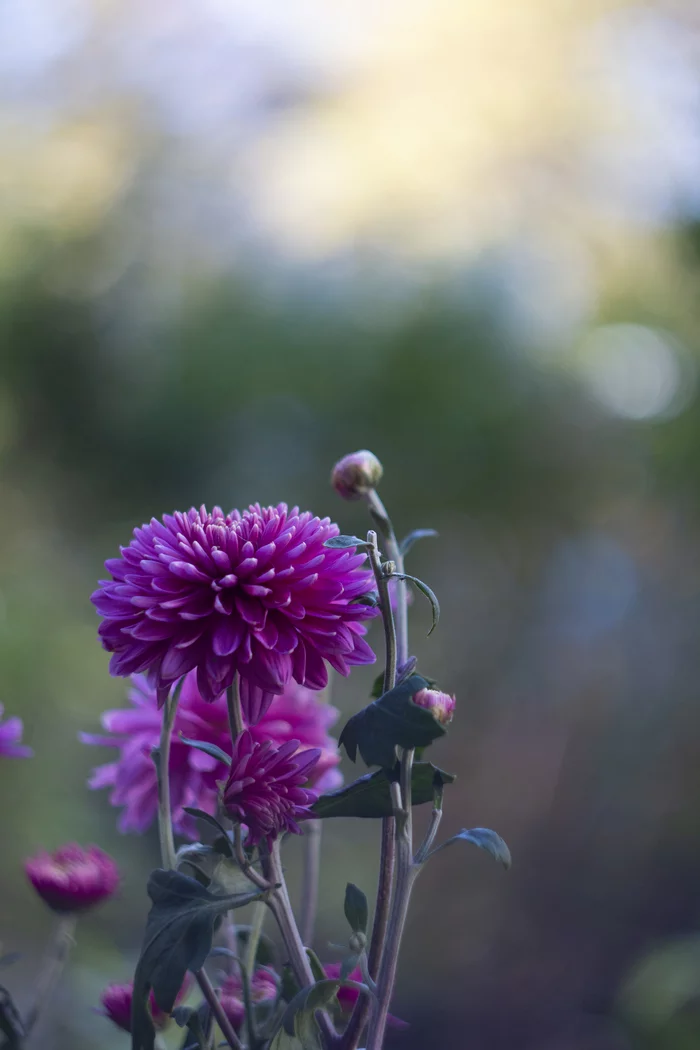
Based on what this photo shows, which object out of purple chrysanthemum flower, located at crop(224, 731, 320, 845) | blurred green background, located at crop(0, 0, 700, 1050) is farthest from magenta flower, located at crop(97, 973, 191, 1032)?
blurred green background, located at crop(0, 0, 700, 1050)

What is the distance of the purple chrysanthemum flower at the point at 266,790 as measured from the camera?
1.00ft

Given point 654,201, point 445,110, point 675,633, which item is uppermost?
point 445,110

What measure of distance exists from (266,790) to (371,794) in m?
0.05

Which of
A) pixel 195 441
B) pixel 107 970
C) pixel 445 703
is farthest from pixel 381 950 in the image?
pixel 195 441

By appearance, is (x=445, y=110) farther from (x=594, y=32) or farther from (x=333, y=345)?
(x=333, y=345)

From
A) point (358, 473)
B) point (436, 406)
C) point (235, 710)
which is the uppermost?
point (436, 406)

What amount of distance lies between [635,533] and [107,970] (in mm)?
1835

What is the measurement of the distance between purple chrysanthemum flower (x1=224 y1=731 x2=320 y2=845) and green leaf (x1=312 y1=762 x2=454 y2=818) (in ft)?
0.06

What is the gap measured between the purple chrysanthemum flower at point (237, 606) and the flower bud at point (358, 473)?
0.21 feet

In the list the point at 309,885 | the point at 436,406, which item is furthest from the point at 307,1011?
the point at 436,406

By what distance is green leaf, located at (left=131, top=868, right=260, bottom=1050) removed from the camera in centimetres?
30

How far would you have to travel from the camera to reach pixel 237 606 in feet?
1.04

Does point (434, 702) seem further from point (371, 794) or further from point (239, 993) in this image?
point (239, 993)

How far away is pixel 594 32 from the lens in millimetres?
2805
